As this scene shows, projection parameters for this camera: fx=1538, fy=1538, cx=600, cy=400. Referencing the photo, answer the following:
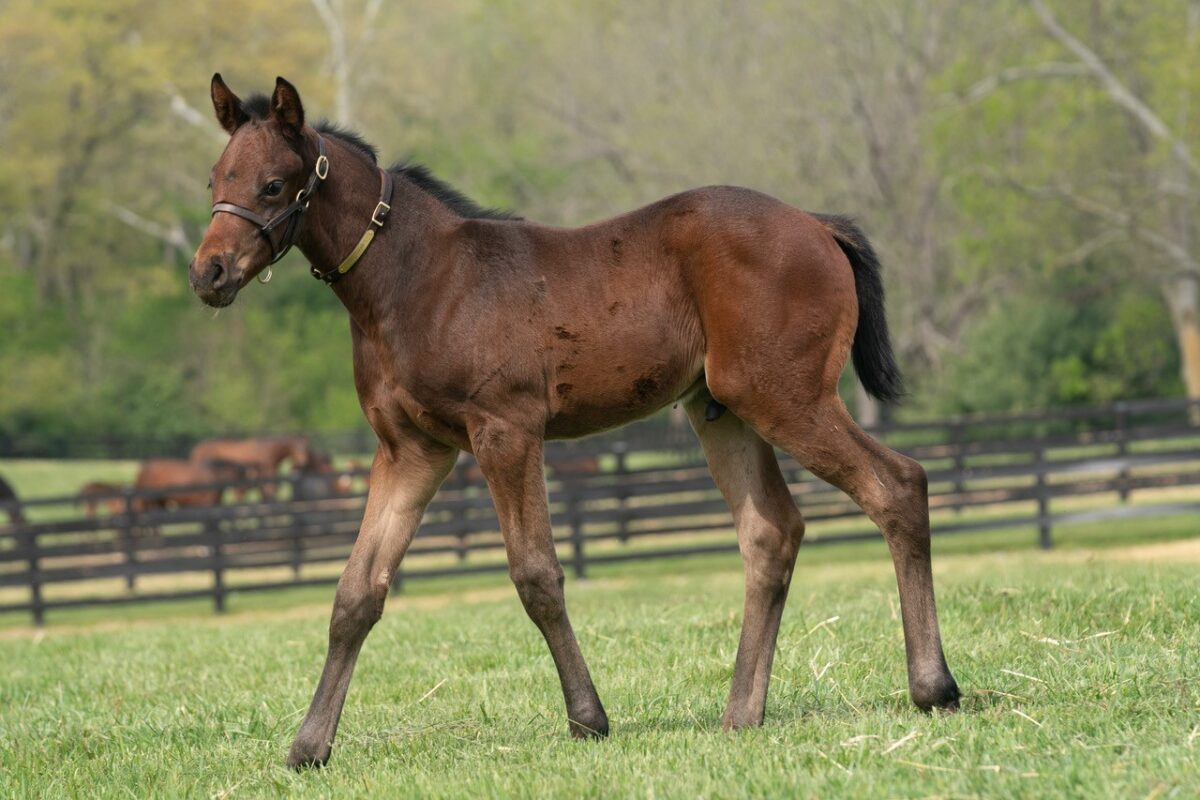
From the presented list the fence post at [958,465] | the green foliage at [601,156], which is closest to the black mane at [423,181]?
the fence post at [958,465]

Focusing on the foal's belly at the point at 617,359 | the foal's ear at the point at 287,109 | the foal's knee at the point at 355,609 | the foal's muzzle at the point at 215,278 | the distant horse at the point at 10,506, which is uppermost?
the foal's ear at the point at 287,109

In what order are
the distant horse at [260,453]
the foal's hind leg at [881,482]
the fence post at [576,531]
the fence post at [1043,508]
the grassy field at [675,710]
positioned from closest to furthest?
the grassy field at [675,710] → the foal's hind leg at [881,482] → the fence post at [576,531] → the fence post at [1043,508] → the distant horse at [260,453]

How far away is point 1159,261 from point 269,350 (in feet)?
89.1

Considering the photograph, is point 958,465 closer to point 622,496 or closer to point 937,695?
point 622,496

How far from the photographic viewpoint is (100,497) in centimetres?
2044

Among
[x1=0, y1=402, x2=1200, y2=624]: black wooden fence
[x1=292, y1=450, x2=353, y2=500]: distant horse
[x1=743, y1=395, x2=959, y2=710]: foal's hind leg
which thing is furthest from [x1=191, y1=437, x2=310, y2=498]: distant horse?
[x1=743, y1=395, x2=959, y2=710]: foal's hind leg

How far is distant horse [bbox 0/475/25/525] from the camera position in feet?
67.3

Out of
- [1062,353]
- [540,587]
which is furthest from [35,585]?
[1062,353]

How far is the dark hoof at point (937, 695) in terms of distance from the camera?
17.6 feet

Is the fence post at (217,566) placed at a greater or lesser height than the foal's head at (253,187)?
lesser

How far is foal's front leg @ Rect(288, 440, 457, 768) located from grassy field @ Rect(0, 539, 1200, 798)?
12.2 inches

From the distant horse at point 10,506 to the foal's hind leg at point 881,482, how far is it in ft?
55.8

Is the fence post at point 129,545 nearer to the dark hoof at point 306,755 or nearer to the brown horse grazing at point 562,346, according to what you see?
A: the brown horse grazing at point 562,346

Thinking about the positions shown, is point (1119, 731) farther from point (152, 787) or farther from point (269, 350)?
point (269, 350)
